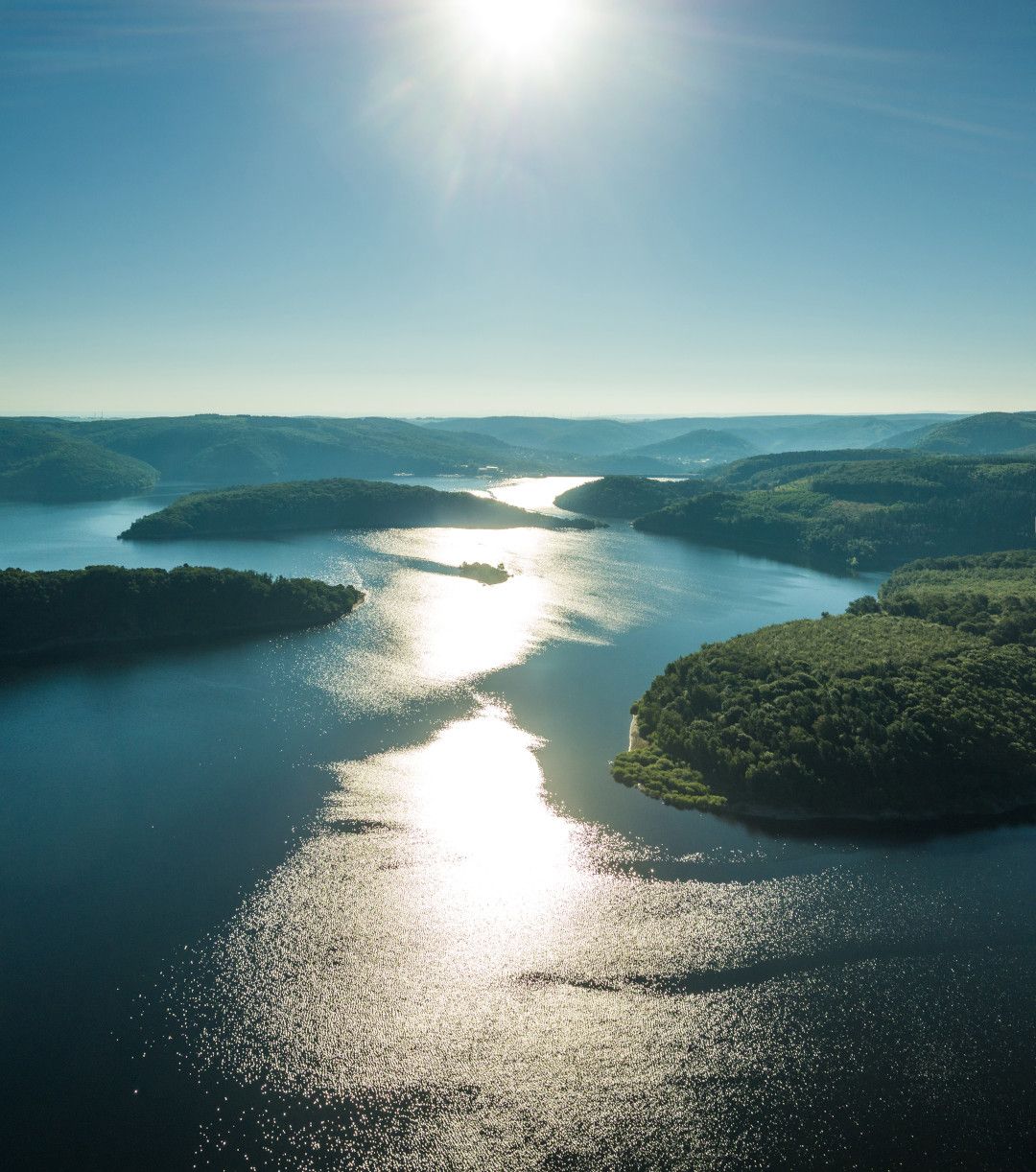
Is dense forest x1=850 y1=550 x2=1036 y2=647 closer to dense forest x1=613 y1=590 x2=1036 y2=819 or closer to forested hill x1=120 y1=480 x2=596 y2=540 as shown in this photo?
dense forest x1=613 y1=590 x2=1036 y2=819

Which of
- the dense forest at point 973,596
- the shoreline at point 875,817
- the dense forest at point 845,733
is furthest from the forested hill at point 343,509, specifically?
the shoreline at point 875,817

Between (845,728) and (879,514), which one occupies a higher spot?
(879,514)

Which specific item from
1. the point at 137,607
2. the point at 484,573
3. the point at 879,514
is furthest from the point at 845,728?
the point at 879,514

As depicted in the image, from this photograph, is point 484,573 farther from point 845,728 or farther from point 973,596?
point 845,728

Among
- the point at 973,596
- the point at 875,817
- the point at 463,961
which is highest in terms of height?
the point at 973,596

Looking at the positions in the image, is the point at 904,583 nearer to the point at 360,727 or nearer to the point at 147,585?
the point at 360,727

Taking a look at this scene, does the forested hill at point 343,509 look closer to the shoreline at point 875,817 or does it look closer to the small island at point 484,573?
the small island at point 484,573
